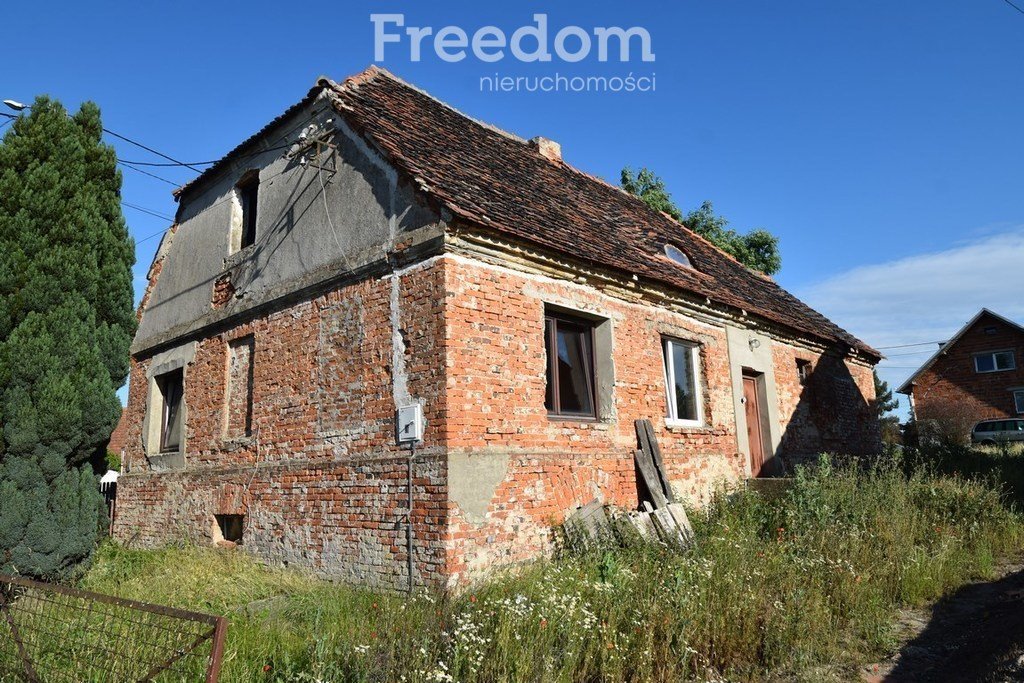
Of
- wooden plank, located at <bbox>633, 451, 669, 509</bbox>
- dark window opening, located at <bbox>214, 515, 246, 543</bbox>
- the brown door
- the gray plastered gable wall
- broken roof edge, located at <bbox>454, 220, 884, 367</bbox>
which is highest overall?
the gray plastered gable wall

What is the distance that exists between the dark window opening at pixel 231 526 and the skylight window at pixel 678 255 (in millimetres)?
8082

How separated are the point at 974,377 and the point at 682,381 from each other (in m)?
28.9

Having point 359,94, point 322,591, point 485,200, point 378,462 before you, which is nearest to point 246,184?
point 359,94

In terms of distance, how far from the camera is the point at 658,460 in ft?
29.6

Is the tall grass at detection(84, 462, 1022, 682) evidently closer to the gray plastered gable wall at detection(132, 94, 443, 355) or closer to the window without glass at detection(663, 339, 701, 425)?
the window without glass at detection(663, 339, 701, 425)

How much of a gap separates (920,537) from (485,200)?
6.64 meters

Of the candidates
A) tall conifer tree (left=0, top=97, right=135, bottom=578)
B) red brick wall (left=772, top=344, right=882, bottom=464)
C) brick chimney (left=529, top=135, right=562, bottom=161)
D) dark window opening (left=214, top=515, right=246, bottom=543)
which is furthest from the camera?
brick chimney (left=529, top=135, right=562, bottom=161)

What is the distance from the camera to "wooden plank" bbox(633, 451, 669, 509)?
870 centimetres

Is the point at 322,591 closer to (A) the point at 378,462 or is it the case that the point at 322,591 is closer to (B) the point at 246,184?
(A) the point at 378,462

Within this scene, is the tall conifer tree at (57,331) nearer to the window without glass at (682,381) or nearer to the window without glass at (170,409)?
the window without glass at (170,409)

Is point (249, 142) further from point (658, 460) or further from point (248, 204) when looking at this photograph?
point (658, 460)

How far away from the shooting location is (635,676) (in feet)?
15.6

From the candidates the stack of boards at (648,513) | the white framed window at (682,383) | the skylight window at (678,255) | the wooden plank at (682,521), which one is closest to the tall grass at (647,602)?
the wooden plank at (682,521)

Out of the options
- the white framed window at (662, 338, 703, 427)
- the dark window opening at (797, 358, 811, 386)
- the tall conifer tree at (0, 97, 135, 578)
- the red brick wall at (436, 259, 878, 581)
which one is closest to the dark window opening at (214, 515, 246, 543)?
the tall conifer tree at (0, 97, 135, 578)
